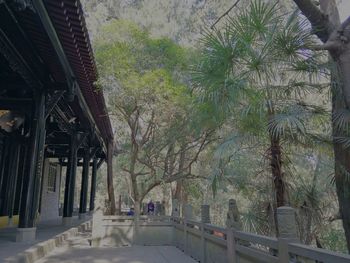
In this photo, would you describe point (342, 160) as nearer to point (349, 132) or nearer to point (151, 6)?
point (349, 132)

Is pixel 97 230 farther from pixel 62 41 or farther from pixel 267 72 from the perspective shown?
pixel 267 72

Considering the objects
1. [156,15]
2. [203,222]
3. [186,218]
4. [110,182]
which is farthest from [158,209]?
[156,15]

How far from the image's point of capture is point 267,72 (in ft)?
17.3

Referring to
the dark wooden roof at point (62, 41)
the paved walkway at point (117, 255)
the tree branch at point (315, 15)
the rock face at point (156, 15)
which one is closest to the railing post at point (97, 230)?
the paved walkway at point (117, 255)

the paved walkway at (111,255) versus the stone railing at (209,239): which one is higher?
the stone railing at (209,239)

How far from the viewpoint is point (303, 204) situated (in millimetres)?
5551

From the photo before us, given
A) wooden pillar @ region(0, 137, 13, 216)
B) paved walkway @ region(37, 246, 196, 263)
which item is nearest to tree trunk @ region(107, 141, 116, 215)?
wooden pillar @ region(0, 137, 13, 216)

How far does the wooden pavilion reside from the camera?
498 centimetres

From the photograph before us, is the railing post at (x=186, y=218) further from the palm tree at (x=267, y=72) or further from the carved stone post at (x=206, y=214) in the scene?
the palm tree at (x=267, y=72)

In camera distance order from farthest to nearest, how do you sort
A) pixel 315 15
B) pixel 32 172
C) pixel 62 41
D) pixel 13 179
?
pixel 13 179
pixel 32 172
pixel 62 41
pixel 315 15

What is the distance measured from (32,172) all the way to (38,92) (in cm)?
163

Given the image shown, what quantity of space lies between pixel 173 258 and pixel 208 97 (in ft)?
12.9

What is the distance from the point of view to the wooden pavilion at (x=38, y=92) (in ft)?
16.3

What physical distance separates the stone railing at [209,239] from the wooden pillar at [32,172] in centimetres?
294
